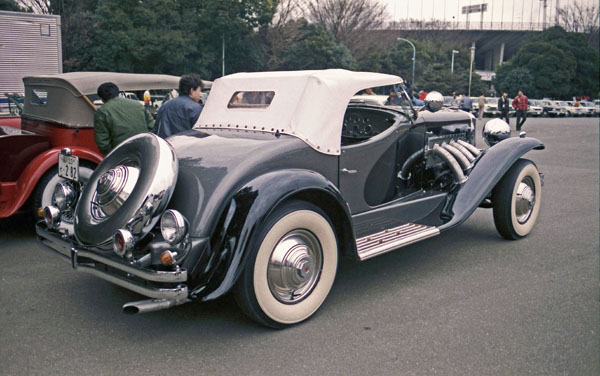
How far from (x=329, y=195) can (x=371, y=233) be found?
873 mm

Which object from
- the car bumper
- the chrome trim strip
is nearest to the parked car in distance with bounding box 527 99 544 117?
the chrome trim strip

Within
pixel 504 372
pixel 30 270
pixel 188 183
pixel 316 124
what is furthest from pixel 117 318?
pixel 504 372

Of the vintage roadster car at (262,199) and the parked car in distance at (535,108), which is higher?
the parked car in distance at (535,108)

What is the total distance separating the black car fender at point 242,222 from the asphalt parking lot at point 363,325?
464mm

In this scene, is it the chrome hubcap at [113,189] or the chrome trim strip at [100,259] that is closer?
the chrome trim strip at [100,259]

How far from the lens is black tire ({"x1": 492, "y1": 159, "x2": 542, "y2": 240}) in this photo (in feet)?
16.7

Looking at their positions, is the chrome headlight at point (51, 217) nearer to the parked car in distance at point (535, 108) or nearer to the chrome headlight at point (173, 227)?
the chrome headlight at point (173, 227)

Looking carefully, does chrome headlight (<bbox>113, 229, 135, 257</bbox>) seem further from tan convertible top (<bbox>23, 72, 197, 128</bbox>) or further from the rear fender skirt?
tan convertible top (<bbox>23, 72, 197, 128</bbox>)

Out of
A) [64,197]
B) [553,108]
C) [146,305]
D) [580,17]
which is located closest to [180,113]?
[64,197]

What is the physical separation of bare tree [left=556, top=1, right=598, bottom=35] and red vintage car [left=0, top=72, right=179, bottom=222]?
68432 mm

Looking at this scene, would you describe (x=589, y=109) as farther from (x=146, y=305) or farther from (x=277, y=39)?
(x=146, y=305)

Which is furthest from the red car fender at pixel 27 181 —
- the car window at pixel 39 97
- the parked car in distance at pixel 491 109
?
the parked car in distance at pixel 491 109

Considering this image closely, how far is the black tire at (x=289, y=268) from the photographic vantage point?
3.08 m

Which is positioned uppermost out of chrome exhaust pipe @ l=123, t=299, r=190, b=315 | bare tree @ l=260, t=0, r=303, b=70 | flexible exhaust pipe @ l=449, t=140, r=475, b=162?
bare tree @ l=260, t=0, r=303, b=70
